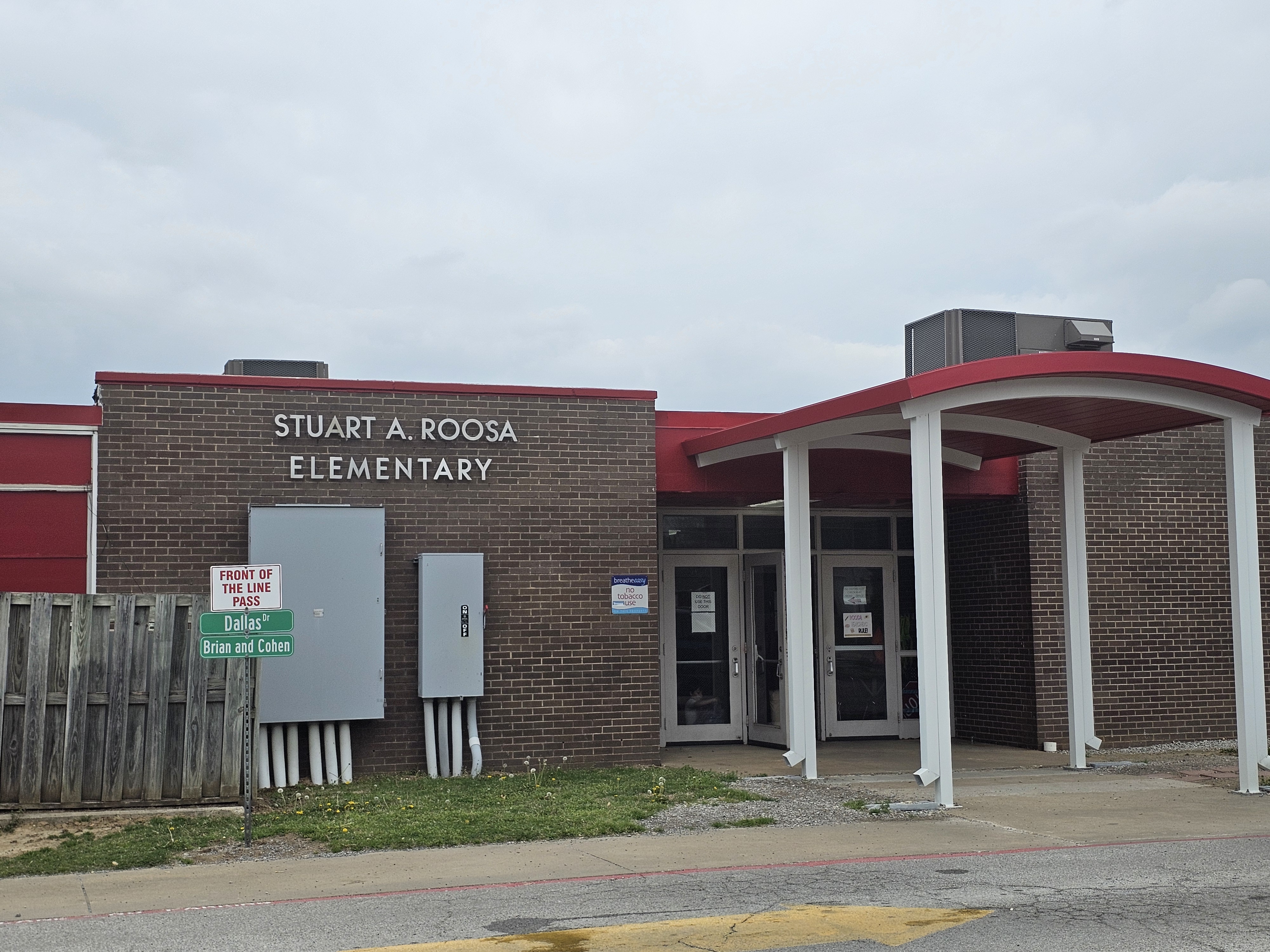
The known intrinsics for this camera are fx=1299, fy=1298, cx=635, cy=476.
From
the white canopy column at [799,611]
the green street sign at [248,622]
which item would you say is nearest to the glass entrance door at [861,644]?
the white canopy column at [799,611]

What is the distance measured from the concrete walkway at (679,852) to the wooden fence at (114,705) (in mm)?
2454

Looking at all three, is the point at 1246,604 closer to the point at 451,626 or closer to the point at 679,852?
the point at 679,852

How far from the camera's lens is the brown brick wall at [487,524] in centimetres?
1316

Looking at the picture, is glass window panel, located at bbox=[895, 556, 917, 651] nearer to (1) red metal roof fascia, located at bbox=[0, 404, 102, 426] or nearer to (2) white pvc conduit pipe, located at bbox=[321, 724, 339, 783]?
(2) white pvc conduit pipe, located at bbox=[321, 724, 339, 783]

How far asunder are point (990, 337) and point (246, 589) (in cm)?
1077

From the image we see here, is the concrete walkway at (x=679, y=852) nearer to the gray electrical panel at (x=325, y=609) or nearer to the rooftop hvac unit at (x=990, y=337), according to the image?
the gray electrical panel at (x=325, y=609)

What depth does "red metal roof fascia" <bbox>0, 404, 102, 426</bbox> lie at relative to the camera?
41.9ft

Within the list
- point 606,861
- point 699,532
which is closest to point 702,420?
point 699,532

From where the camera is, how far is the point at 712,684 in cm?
1653

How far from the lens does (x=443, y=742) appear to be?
1353 cm

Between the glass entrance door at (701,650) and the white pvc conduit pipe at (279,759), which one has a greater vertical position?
the glass entrance door at (701,650)

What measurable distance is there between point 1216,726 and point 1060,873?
888cm

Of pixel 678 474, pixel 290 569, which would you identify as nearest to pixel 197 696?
pixel 290 569

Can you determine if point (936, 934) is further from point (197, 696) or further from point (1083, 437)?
point (1083, 437)
